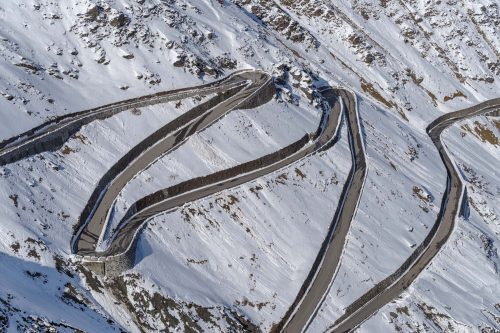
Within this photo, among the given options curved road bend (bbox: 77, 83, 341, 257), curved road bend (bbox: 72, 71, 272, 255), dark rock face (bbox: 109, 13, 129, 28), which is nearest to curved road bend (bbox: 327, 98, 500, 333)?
curved road bend (bbox: 77, 83, 341, 257)

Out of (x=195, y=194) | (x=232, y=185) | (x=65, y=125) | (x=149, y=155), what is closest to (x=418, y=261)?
(x=232, y=185)

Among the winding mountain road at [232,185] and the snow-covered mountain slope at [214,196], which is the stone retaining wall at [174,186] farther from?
the snow-covered mountain slope at [214,196]

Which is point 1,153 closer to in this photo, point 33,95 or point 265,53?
point 33,95

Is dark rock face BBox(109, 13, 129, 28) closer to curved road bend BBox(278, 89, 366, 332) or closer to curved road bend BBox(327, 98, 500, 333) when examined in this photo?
curved road bend BBox(278, 89, 366, 332)

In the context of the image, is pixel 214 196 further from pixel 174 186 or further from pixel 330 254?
pixel 330 254

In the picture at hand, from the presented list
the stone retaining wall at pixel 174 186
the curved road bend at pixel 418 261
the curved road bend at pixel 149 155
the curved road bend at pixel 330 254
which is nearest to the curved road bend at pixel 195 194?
the stone retaining wall at pixel 174 186

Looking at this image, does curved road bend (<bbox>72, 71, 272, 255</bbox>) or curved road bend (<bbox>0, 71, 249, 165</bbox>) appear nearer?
curved road bend (<bbox>72, 71, 272, 255</bbox>)
